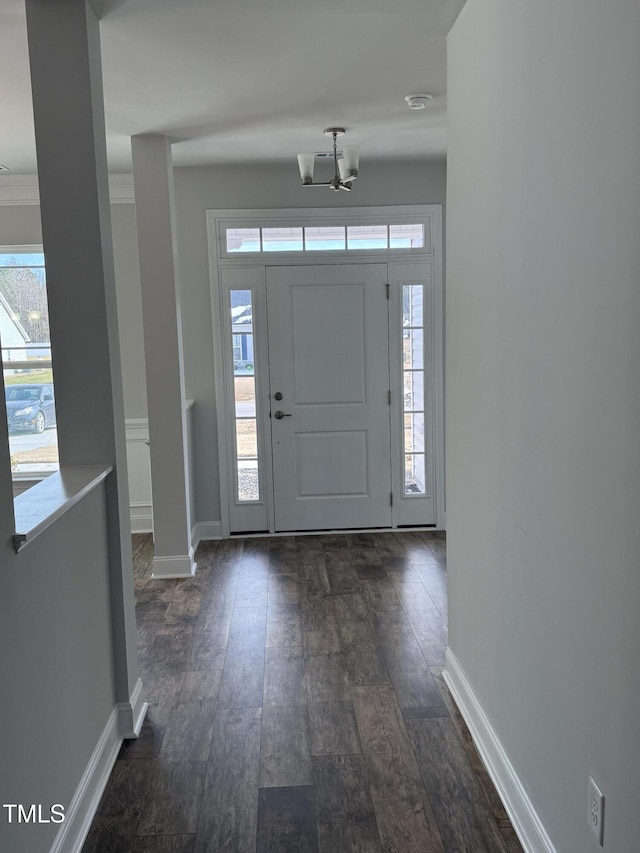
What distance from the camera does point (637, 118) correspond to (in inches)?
52.6

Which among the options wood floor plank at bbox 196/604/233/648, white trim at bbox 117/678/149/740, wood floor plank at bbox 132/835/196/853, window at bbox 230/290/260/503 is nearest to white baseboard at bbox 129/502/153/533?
window at bbox 230/290/260/503

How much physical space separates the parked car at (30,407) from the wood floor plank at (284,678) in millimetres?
2872

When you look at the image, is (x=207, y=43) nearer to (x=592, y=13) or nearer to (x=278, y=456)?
(x=592, y=13)

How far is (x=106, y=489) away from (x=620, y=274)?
Answer: 1.87 meters

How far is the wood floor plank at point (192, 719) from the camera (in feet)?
8.52

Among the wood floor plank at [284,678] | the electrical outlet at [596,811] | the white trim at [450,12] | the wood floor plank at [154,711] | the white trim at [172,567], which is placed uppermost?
the white trim at [450,12]

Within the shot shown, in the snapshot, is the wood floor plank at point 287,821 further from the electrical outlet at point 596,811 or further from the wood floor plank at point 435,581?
the wood floor plank at point 435,581

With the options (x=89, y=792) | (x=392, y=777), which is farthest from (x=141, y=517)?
(x=392, y=777)

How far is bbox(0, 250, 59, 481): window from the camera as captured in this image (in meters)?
5.29

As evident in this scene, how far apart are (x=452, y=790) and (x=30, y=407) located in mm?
4168

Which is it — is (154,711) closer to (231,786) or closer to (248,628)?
(231,786)

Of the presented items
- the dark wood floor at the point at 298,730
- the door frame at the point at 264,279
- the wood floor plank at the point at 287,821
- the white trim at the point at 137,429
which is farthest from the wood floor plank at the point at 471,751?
the white trim at the point at 137,429

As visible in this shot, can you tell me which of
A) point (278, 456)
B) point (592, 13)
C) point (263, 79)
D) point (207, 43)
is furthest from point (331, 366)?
point (592, 13)

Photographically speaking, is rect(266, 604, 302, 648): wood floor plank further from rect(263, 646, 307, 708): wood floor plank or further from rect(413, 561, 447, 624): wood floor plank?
rect(413, 561, 447, 624): wood floor plank
